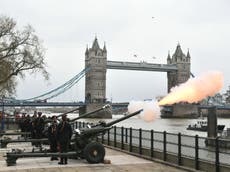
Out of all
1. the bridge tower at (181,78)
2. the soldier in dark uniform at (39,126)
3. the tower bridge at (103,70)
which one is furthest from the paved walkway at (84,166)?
the tower bridge at (103,70)

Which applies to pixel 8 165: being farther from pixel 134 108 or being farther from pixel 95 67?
pixel 95 67

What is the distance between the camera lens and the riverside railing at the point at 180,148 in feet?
47.4

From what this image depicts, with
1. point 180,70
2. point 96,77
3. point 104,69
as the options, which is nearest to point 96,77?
point 96,77

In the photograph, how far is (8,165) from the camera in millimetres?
16812

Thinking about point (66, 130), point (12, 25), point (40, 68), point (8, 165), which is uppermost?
point (12, 25)

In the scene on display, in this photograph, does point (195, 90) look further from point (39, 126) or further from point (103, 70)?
point (103, 70)

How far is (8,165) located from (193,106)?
140 metres

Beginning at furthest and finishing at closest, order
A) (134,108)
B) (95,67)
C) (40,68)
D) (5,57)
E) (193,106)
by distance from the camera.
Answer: (95,67)
(193,106)
(40,68)
(5,57)
(134,108)

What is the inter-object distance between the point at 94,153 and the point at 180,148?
303 centimetres

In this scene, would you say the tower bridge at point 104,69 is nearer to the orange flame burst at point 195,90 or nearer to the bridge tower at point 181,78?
the bridge tower at point 181,78

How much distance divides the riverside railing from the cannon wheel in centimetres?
227

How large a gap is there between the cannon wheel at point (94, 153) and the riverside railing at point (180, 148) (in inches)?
89.4

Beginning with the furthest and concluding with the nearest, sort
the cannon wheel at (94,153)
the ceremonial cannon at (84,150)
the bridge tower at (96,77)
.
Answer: the bridge tower at (96,77) → the cannon wheel at (94,153) → the ceremonial cannon at (84,150)

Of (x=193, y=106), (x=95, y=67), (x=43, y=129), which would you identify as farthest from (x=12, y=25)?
(x=95, y=67)
